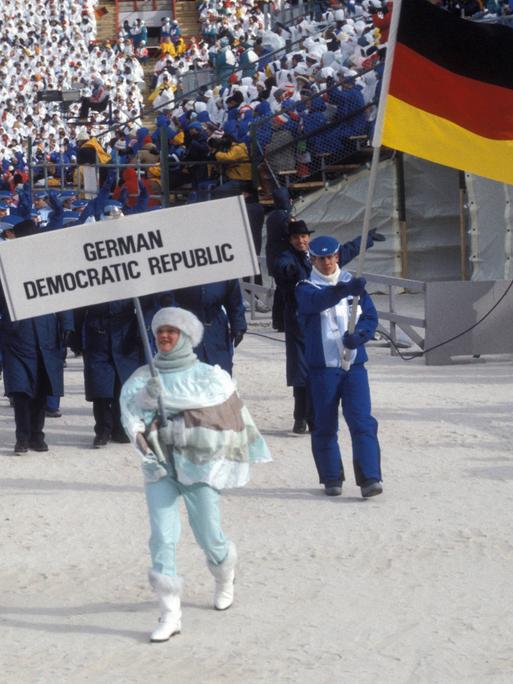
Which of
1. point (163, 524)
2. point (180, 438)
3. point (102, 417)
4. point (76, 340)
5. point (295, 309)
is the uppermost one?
point (180, 438)

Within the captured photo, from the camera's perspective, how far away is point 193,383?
6.81m

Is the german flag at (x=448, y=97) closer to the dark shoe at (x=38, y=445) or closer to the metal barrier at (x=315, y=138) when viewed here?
the dark shoe at (x=38, y=445)

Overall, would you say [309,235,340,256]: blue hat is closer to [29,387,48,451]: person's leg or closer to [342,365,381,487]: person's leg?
[342,365,381,487]: person's leg

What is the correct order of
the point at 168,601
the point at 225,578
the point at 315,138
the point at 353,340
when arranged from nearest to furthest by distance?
the point at 168,601, the point at 225,578, the point at 353,340, the point at 315,138

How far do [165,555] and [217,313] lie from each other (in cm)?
503

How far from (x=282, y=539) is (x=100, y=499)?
1754 millimetres

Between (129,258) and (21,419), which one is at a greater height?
(129,258)

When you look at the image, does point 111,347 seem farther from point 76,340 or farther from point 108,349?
point 76,340

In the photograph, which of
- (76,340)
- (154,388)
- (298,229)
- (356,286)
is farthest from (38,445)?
(154,388)

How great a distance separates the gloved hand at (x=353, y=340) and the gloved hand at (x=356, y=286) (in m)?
0.33

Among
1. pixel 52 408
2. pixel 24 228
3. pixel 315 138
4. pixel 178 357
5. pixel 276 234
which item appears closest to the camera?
pixel 178 357

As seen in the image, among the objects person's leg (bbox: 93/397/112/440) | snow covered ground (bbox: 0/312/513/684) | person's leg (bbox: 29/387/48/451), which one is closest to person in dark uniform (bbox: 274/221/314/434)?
snow covered ground (bbox: 0/312/513/684)

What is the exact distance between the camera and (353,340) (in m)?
9.23

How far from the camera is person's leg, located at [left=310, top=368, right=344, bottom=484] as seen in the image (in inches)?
375
